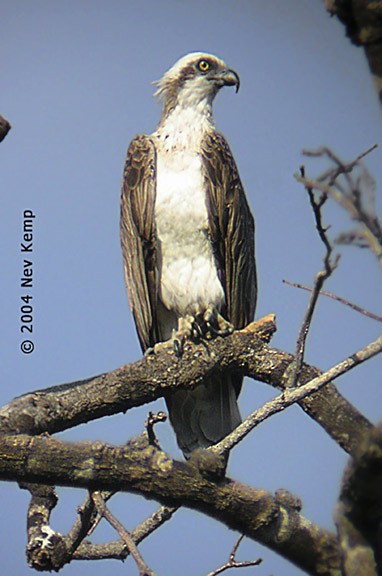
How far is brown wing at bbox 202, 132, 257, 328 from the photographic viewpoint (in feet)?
17.7

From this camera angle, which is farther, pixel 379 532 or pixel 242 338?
pixel 242 338

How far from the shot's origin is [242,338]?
446cm

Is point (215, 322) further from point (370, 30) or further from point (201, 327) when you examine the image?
point (370, 30)

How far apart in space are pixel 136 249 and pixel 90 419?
156cm

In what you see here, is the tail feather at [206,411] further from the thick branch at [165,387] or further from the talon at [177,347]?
the thick branch at [165,387]

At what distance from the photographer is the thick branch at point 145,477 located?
119 inches

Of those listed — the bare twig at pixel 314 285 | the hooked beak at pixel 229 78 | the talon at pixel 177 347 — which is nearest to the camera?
the bare twig at pixel 314 285

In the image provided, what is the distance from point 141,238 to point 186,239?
329 mm

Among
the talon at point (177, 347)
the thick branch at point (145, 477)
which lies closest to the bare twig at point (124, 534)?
the thick branch at point (145, 477)

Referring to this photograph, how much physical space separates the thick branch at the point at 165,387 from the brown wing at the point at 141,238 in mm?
863

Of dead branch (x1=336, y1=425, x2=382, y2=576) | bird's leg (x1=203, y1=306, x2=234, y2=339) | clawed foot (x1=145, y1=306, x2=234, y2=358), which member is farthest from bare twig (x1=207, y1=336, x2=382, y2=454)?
bird's leg (x1=203, y1=306, x2=234, y2=339)

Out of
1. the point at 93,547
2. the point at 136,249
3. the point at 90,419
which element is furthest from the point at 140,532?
the point at 136,249

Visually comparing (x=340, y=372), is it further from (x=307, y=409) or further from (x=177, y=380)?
(x=177, y=380)

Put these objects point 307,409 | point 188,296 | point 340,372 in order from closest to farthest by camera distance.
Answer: point 340,372, point 307,409, point 188,296
